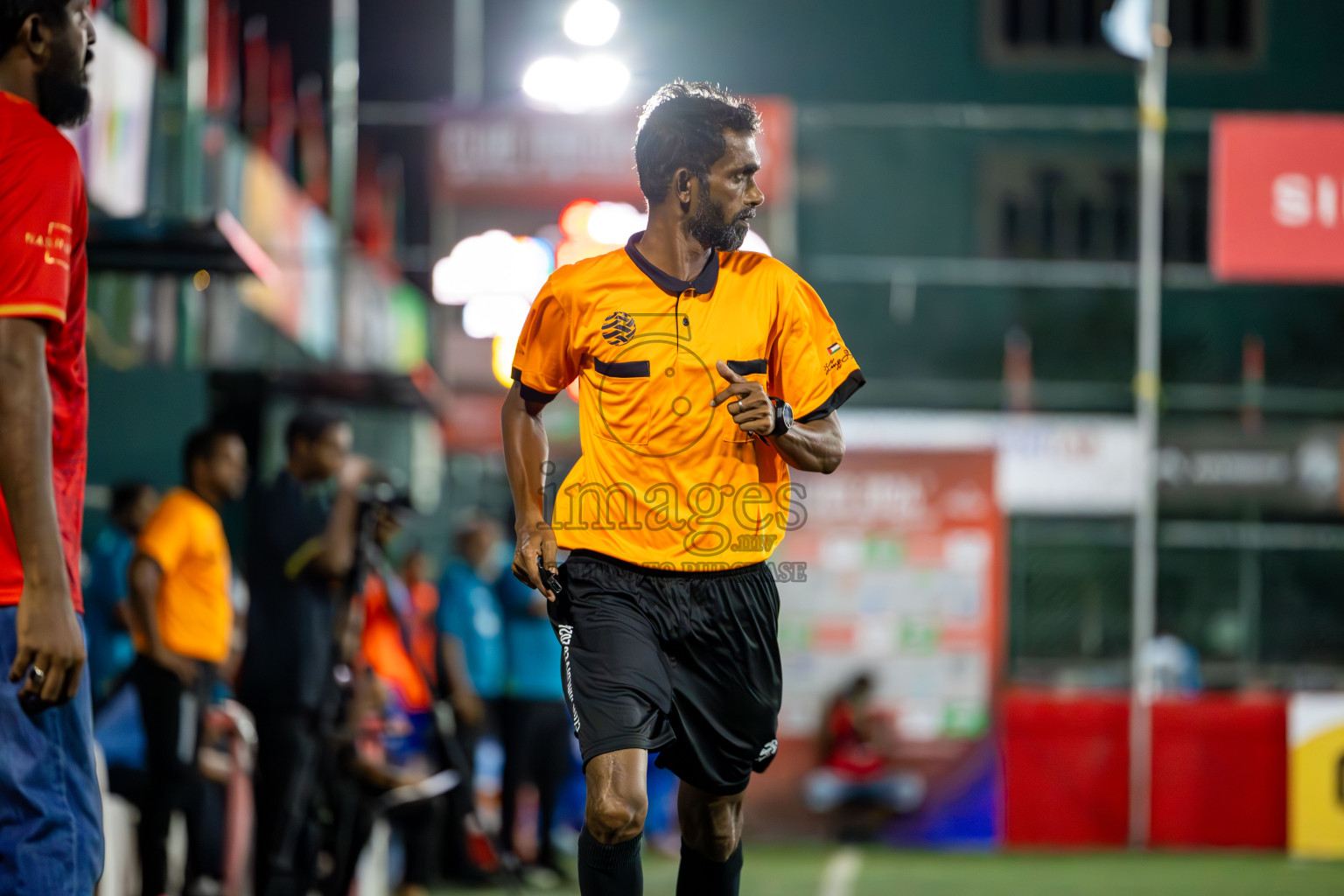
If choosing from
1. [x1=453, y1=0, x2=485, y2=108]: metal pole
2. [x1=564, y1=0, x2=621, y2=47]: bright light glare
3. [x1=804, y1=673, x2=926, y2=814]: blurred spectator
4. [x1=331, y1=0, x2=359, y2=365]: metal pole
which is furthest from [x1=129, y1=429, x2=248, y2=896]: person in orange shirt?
[x1=453, y1=0, x2=485, y2=108]: metal pole

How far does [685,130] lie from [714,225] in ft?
0.76

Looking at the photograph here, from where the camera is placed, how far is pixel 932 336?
84.7 ft

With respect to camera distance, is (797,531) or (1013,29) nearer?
(797,531)

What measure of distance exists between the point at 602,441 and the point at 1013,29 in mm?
19094

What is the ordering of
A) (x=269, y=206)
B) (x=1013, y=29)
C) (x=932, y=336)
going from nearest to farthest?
(x=269, y=206)
(x=1013, y=29)
(x=932, y=336)

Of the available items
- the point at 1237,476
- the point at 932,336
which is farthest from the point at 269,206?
the point at 932,336

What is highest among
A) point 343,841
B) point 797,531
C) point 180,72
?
point 180,72

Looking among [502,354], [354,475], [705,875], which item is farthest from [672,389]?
[502,354]

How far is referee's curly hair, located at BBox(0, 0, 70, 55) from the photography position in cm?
265

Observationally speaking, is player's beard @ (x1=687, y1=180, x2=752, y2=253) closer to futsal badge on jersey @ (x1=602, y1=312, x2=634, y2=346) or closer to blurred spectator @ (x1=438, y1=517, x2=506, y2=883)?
futsal badge on jersey @ (x1=602, y1=312, x2=634, y2=346)

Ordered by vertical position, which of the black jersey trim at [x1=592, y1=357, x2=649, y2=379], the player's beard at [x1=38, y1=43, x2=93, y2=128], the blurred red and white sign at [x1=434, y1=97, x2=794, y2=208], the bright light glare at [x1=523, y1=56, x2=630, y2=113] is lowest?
the black jersey trim at [x1=592, y1=357, x2=649, y2=379]

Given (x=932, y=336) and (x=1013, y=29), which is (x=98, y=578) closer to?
(x=1013, y=29)

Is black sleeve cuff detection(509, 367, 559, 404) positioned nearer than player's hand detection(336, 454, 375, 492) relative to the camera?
Yes

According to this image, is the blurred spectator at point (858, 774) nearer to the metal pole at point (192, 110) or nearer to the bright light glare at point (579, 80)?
the bright light glare at point (579, 80)
